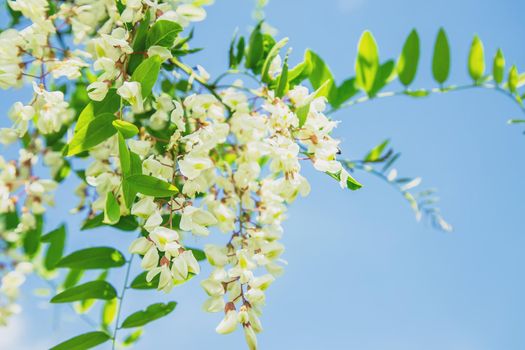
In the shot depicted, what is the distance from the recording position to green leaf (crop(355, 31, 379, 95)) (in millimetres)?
1069

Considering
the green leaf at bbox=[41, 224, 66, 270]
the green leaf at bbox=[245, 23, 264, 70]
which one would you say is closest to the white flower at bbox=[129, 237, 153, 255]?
the green leaf at bbox=[245, 23, 264, 70]

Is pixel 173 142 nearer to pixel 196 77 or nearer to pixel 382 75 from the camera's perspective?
pixel 196 77

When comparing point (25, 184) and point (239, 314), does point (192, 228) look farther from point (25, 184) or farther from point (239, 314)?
point (25, 184)

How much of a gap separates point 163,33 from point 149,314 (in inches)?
19.0

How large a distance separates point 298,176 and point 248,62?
33 centimetres

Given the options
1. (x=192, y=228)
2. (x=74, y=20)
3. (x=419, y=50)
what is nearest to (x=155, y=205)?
(x=192, y=228)

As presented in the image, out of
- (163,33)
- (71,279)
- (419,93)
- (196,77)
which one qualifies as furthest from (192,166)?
(71,279)

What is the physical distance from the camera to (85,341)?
0.91 metres

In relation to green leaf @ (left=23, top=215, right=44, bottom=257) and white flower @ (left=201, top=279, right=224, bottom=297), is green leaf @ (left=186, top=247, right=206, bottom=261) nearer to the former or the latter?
white flower @ (left=201, top=279, right=224, bottom=297)

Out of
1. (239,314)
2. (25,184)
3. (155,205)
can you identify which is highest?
(155,205)

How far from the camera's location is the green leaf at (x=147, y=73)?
68 centimetres

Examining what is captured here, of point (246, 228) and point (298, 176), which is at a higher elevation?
point (298, 176)

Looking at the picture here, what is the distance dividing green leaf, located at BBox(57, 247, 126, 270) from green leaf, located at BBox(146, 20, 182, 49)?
1.29 ft

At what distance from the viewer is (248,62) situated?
1.03 meters
